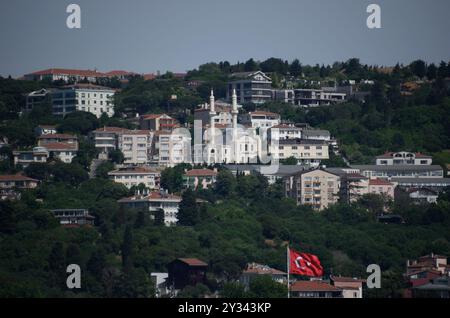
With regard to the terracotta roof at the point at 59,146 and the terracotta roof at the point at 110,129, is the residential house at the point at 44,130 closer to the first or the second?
the terracotta roof at the point at 110,129

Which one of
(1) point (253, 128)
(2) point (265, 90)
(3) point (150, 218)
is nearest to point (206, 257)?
(3) point (150, 218)

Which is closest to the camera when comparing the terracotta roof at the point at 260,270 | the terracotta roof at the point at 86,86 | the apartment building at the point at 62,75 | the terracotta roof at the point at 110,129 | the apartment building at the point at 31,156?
the terracotta roof at the point at 260,270

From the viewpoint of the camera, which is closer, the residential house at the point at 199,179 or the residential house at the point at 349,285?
the residential house at the point at 349,285

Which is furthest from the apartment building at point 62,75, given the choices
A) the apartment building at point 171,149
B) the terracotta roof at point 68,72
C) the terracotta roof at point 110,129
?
the apartment building at point 171,149

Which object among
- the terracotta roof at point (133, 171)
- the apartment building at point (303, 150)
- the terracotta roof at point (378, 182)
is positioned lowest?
the terracotta roof at point (378, 182)

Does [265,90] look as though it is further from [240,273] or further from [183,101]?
[240,273]

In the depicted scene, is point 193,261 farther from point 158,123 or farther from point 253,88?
point 253,88

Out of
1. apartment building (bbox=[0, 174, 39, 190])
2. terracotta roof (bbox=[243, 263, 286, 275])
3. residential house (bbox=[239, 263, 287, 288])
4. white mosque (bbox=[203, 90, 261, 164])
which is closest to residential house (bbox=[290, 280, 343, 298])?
residential house (bbox=[239, 263, 287, 288])

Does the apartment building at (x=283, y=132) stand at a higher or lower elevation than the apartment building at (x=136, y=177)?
higher
